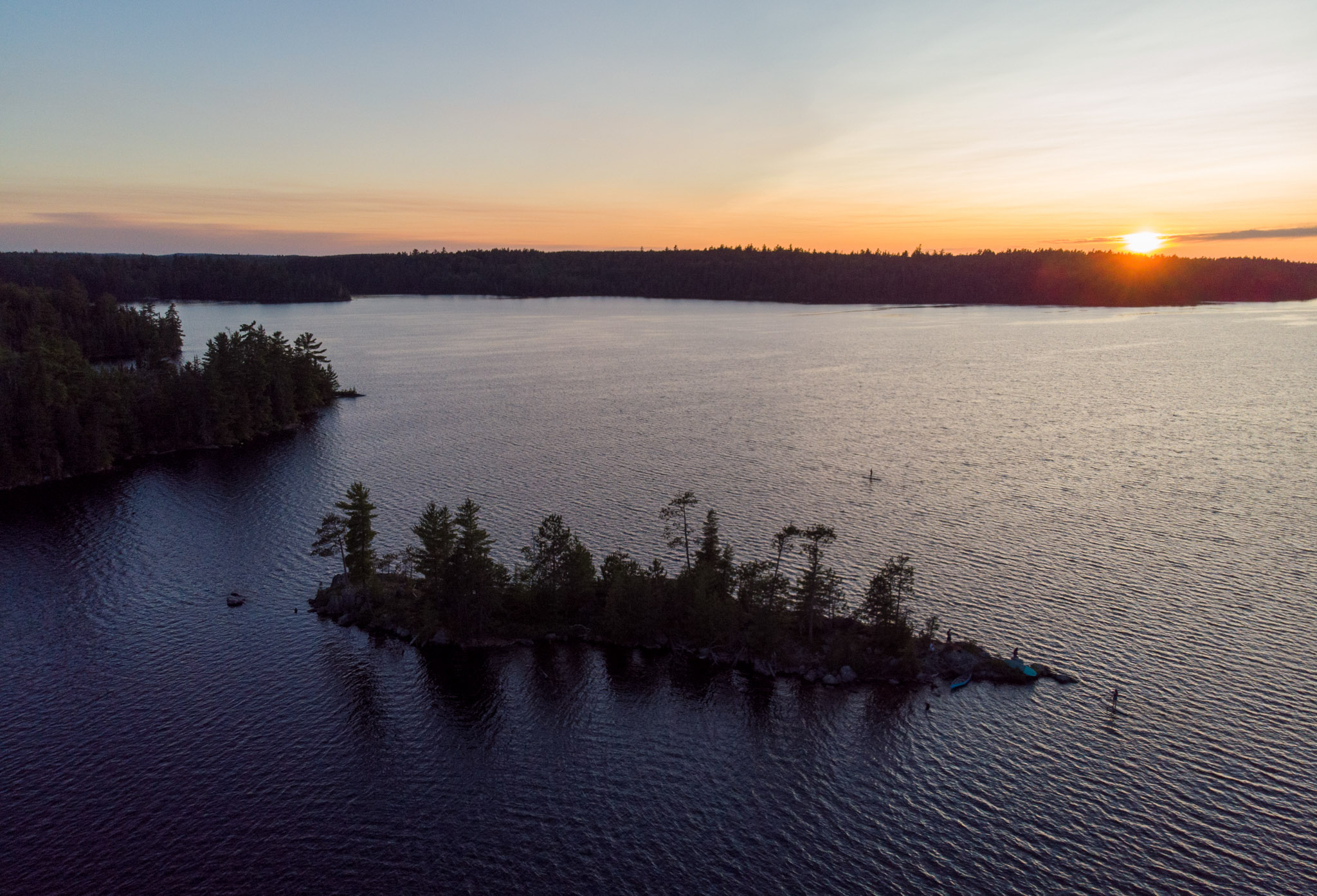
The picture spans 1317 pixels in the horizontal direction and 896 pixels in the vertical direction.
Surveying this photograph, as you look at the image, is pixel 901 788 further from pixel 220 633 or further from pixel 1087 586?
pixel 220 633

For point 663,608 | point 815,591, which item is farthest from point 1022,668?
point 663,608

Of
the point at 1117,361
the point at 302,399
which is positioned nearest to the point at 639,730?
the point at 302,399

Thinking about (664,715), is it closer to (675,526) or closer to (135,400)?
(675,526)

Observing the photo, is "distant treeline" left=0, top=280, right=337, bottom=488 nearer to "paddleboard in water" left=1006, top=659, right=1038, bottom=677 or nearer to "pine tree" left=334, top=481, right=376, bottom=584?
"pine tree" left=334, top=481, right=376, bottom=584

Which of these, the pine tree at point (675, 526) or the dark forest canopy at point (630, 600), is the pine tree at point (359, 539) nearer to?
the dark forest canopy at point (630, 600)

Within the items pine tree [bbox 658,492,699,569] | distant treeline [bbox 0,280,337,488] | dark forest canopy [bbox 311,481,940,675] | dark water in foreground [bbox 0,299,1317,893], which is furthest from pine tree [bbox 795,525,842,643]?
distant treeline [bbox 0,280,337,488]

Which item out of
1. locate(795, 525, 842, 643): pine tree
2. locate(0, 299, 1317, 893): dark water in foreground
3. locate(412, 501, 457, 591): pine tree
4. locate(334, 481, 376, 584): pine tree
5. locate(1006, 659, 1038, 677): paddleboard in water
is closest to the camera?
locate(0, 299, 1317, 893): dark water in foreground
